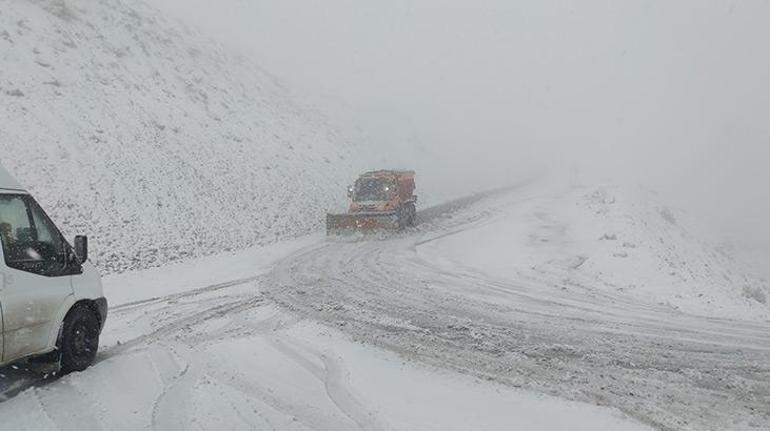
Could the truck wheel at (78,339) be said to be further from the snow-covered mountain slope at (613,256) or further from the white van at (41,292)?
the snow-covered mountain slope at (613,256)

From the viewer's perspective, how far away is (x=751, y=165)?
7225cm

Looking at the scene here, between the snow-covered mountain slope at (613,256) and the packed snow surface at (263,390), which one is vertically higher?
the packed snow surface at (263,390)

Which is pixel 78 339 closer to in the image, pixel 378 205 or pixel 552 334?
pixel 552 334

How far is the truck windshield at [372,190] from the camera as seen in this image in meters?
22.3

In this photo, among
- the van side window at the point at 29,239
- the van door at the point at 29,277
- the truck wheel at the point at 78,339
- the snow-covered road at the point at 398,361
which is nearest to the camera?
the snow-covered road at the point at 398,361

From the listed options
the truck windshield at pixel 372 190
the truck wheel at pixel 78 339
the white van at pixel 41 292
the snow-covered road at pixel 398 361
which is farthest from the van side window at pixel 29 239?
the truck windshield at pixel 372 190

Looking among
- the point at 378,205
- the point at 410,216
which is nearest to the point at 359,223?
the point at 378,205

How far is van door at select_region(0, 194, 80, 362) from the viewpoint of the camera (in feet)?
18.7

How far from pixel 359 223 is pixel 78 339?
14.1 meters

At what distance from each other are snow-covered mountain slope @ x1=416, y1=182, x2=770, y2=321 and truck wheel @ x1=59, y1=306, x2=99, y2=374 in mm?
9322

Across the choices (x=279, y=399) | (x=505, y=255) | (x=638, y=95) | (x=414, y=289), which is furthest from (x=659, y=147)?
(x=279, y=399)

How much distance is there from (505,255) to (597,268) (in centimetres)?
289

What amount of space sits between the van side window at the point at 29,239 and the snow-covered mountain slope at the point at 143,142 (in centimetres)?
750

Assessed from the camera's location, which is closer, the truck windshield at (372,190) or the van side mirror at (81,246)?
the van side mirror at (81,246)
